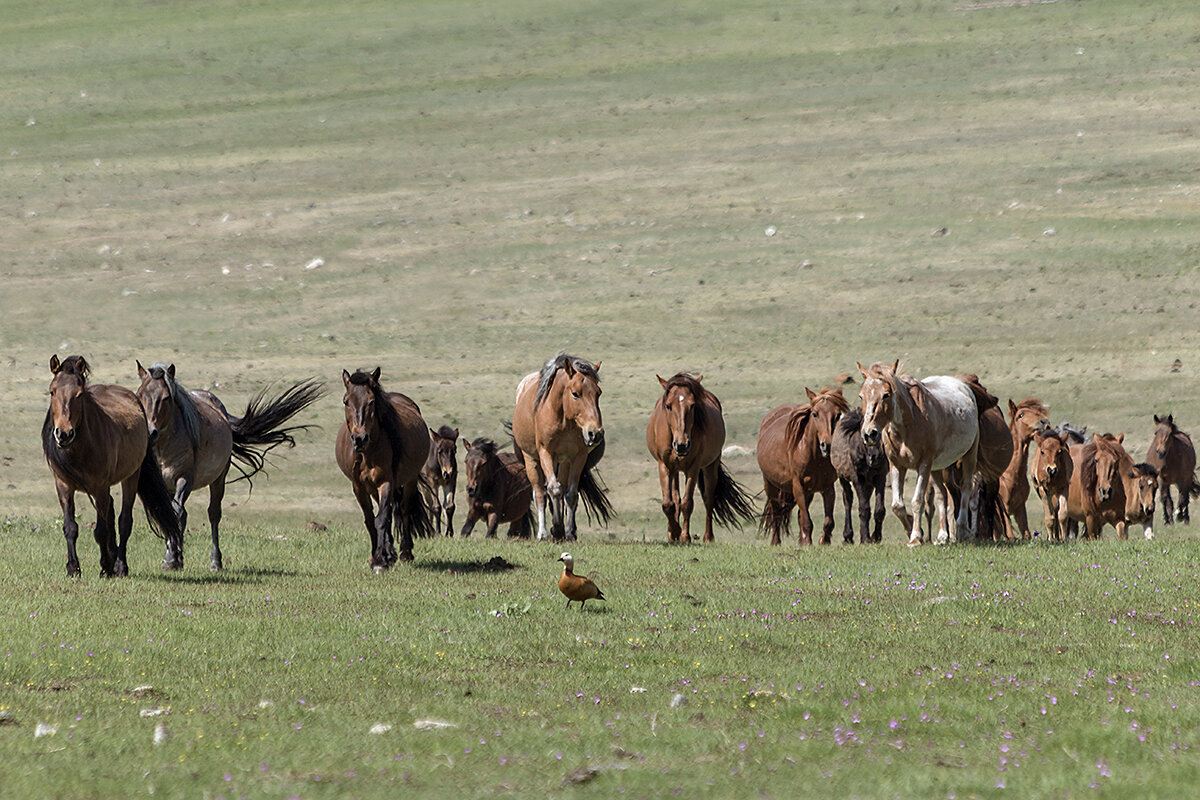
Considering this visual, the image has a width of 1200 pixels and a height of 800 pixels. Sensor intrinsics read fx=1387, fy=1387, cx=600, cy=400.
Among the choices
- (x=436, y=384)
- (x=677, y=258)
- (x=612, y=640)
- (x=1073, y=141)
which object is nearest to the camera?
(x=612, y=640)

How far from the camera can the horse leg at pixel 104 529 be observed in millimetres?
13867

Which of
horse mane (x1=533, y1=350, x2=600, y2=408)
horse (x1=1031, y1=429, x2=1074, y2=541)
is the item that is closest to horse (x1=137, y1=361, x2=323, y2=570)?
horse mane (x1=533, y1=350, x2=600, y2=408)

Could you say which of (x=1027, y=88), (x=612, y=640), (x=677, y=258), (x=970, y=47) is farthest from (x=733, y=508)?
(x=970, y=47)

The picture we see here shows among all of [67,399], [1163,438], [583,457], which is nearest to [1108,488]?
[1163,438]

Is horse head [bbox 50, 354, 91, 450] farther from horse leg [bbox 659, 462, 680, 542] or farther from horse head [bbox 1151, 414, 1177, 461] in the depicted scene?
horse head [bbox 1151, 414, 1177, 461]

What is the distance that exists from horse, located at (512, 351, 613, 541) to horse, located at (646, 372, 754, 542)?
1015 mm

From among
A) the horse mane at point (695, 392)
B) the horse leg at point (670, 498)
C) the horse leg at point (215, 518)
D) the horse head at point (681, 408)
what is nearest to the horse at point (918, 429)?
the horse head at point (681, 408)

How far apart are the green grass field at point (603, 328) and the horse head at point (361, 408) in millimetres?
1580

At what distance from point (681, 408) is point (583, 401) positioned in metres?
1.40

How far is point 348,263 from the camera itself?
165 ft

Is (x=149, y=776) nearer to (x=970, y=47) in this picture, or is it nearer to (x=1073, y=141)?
(x=1073, y=141)

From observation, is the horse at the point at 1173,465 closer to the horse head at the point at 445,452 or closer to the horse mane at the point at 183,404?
the horse head at the point at 445,452

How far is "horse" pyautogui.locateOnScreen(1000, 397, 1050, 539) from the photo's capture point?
2289 cm

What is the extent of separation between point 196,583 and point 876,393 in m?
7.88
